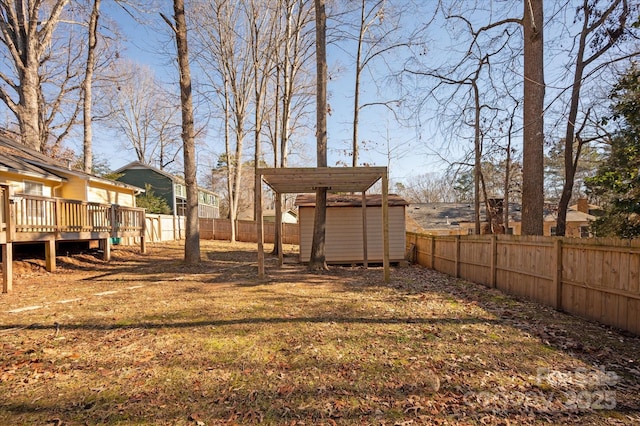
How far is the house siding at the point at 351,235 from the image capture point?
36.7ft

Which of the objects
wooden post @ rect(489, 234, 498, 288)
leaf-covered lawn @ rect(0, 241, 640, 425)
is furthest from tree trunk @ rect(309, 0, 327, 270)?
wooden post @ rect(489, 234, 498, 288)

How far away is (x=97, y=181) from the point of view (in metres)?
12.4

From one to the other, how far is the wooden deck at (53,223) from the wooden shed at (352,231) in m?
6.74

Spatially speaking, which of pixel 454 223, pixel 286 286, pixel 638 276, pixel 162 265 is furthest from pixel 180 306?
pixel 454 223

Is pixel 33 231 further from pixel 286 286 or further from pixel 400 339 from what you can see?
pixel 400 339

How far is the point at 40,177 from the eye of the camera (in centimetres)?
970

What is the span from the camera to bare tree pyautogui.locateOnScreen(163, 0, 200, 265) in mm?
8867

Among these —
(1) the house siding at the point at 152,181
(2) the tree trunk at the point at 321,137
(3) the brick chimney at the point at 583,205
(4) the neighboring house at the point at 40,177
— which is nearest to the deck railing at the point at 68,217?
(4) the neighboring house at the point at 40,177

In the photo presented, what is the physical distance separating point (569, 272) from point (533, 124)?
3.52 meters

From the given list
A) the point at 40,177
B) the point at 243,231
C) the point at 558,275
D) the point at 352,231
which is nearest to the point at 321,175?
the point at 352,231

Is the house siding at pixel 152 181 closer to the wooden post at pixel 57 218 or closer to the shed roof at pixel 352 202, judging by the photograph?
the wooden post at pixel 57 218

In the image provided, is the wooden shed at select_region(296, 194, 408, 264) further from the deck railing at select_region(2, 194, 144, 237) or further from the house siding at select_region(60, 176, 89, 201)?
the house siding at select_region(60, 176, 89, 201)

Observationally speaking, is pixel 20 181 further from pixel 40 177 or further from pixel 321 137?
pixel 321 137

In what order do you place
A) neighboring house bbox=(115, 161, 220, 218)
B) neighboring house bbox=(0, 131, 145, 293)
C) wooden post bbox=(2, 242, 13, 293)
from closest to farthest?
wooden post bbox=(2, 242, 13, 293)
neighboring house bbox=(0, 131, 145, 293)
neighboring house bbox=(115, 161, 220, 218)
